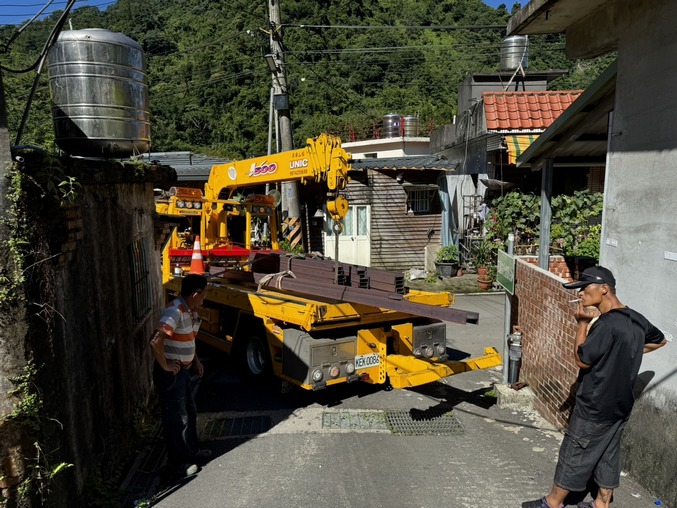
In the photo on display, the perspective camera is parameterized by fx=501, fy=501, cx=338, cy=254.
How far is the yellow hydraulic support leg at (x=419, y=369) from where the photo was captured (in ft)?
17.9

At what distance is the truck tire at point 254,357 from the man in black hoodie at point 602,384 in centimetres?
408

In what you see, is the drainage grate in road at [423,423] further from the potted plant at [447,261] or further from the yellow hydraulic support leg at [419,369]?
the potted plant at [447,261]

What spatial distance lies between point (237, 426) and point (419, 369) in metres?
2.14

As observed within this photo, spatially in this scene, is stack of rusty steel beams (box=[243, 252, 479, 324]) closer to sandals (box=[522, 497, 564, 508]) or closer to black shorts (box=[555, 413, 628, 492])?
black shorts (box=[555, 413, 628, 492])

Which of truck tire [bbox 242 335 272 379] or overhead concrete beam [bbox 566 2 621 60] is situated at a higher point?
overhead concrete beam [bbox 566 2 621 60]

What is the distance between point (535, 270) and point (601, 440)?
295 cm

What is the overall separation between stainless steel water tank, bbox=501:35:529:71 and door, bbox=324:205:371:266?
8648mm

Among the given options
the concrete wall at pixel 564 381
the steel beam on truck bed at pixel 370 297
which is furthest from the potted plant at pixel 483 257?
the steel beam on truck bed at pixel 370 297

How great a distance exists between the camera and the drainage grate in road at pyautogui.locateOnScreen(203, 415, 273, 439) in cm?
543

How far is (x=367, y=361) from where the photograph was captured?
5.94 meters

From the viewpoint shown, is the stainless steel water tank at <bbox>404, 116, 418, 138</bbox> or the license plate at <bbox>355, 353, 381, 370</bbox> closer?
the license plate at <bbox>355, 353, 381, 370</bbox>

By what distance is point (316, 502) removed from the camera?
4.17 m

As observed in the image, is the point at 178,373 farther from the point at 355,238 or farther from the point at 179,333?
the point at 355,238

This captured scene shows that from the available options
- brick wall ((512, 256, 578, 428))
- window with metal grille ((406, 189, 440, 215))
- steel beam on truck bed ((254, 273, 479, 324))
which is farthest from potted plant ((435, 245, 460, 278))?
steel beam on truck bed ((254, 273, 479, 324))
